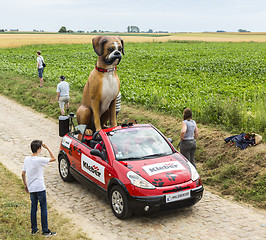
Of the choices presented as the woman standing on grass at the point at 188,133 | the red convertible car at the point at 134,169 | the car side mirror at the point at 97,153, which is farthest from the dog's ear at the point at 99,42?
the car side mirror at the point at 97,153

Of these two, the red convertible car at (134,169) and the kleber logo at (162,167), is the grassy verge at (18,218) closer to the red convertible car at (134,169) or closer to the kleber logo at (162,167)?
the red convertible car at (134,169)

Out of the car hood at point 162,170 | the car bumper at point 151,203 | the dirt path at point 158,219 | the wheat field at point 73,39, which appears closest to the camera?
the dirt path at point 158,219

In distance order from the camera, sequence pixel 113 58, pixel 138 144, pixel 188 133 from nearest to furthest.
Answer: pixel 138 144
pixel 188 133
pixel 113 58

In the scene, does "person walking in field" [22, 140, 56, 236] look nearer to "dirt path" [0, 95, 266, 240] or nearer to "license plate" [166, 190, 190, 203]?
"dirt path" [0, 95, 266, 240]

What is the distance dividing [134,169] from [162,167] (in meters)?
0.57

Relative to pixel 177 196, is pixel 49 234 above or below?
below

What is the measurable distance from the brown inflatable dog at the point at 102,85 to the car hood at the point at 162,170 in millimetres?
2630

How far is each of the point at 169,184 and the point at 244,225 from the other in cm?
163

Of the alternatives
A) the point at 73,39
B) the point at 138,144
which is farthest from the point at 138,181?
the point at 73,39

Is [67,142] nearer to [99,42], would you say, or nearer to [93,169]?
[93,169]

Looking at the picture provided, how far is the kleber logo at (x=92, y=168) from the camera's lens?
7.63 m

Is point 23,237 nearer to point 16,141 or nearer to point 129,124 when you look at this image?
point 129,124

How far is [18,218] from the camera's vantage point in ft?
22.6

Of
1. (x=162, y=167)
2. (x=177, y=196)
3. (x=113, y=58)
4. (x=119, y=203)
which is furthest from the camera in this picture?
(x=113, y=58)
